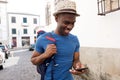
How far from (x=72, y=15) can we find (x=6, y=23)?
50.1 m

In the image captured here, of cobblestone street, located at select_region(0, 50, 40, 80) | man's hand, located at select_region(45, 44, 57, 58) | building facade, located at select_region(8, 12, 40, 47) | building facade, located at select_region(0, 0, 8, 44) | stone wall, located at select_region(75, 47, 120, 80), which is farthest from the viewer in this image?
building facade, located at select_region(8, 12, 40, 47)

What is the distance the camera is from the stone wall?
5641 mm

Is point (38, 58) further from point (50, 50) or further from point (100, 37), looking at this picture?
point (100, 37)

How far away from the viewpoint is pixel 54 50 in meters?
2.36

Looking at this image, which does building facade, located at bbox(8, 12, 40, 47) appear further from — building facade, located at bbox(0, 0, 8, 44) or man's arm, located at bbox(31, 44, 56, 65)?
man's arm, located at bbox(31, 44, 56, 65)

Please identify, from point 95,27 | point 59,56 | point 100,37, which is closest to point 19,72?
point 95,27

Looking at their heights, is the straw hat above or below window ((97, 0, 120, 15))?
below

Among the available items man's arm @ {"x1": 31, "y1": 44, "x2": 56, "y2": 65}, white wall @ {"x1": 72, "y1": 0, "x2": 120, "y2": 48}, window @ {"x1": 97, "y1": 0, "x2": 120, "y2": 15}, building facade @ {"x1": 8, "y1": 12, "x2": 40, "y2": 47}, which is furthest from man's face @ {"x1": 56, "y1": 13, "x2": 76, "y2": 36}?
building facade @ {"x1": 8, "y1": 12, "x2": 40, "y2": 47}

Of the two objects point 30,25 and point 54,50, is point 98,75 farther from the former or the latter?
point 30,25

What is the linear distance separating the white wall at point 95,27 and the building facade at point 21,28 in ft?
146

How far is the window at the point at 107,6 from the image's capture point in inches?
225

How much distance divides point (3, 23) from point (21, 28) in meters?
5.92

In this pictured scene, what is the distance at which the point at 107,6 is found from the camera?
6141 millimetres

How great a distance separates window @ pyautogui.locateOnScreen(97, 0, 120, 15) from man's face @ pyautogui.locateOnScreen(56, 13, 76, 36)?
3.24 metres
